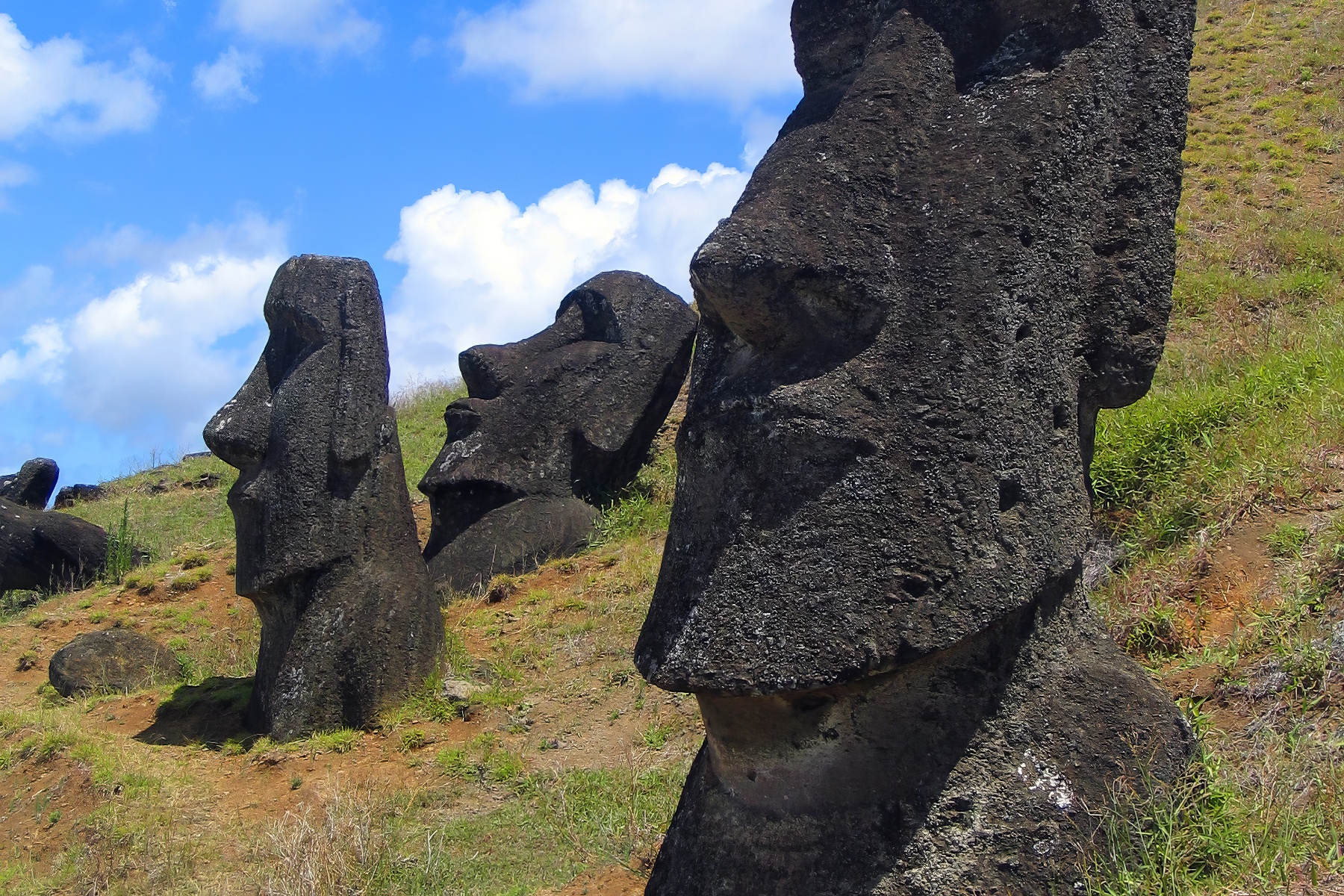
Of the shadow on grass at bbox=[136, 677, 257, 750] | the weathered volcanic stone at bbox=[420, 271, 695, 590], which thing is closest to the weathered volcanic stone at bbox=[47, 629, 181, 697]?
the shadow on grass at bbox=[136, 677, 257, 750]

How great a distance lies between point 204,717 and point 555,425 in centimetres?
381

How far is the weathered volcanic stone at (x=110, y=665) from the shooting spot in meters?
7.70

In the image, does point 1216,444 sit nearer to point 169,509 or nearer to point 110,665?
point 110,665

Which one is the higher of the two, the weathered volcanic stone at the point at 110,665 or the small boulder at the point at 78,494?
the small boulder at the point at 78,494

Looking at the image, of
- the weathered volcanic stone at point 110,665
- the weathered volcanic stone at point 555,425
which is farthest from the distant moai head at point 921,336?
the weathered volcanic stone at point 555,425

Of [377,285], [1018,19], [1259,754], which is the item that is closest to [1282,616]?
[1259,754]

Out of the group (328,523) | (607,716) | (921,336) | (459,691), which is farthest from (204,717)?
(921,336)

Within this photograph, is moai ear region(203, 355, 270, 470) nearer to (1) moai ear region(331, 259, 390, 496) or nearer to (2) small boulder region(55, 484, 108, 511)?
(1) moai ear region(331, 259, 390, 496)

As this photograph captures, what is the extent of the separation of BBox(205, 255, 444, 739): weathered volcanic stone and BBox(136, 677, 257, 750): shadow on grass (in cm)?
15

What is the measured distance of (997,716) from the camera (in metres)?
2.81

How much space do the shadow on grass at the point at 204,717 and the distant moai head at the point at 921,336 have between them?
4646 millimetres

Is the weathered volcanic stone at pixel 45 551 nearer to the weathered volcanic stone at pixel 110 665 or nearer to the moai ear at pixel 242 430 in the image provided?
the weathered volcanic stone at pixel 110 665

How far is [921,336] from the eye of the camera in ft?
8.99

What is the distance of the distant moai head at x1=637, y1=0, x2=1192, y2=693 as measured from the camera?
2631 millimetres
